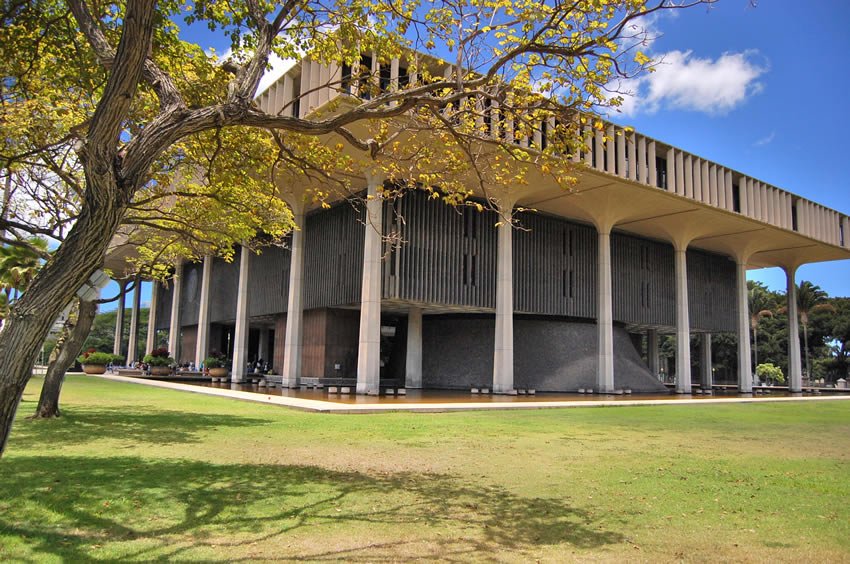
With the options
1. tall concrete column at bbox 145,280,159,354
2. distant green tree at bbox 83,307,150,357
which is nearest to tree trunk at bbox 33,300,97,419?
tall concrete column at bbox 145,280,159,354

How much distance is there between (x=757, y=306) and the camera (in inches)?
2665

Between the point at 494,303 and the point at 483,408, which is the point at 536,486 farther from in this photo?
the point at 494,303

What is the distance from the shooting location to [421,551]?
4500 mm

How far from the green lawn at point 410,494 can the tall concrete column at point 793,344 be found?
118 feet

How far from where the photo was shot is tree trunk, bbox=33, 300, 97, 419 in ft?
37.8

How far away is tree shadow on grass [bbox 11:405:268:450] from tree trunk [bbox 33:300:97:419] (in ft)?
1.07

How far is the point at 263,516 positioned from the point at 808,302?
2745 inches

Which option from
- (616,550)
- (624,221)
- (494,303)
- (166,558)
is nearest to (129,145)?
(166,558)

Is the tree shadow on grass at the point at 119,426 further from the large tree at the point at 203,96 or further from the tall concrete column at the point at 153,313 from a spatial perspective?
the tall concrete column at the point at 153,313

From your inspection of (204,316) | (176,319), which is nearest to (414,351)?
(204,316)

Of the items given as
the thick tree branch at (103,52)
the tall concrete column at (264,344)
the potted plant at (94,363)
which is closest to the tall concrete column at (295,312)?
the potted plant at (94,363)

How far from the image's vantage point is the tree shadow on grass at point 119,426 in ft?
31.1

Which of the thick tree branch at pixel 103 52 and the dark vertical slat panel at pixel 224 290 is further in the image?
the dark vertical slat panel at pixel 224 290

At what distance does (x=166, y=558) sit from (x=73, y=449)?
5.22m
